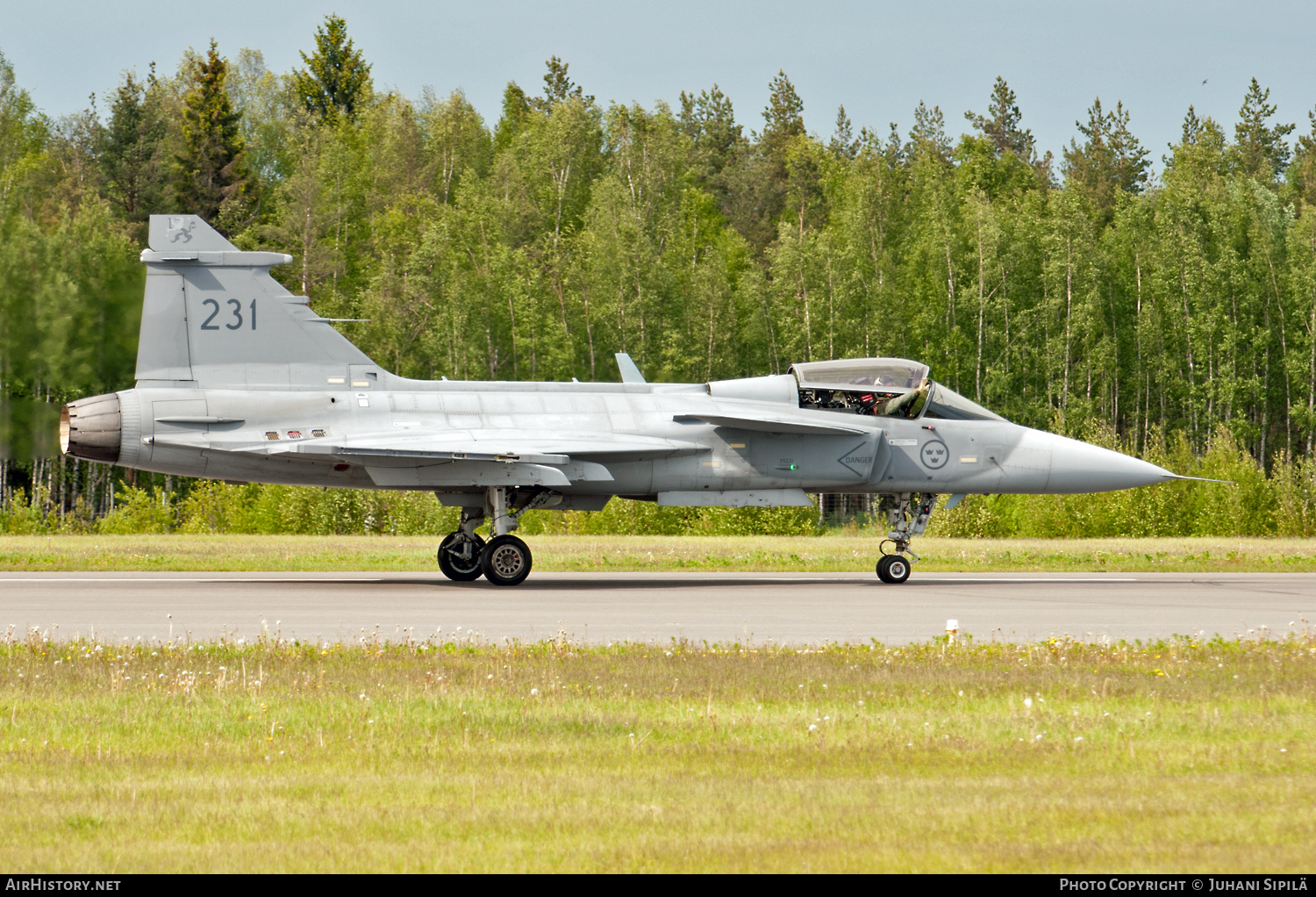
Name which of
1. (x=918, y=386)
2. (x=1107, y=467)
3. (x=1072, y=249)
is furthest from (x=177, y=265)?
(x=1072, y=249)

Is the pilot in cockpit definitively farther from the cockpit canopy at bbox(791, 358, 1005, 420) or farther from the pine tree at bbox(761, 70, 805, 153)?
the pine tree at bbox(761, 70, 805, 153)

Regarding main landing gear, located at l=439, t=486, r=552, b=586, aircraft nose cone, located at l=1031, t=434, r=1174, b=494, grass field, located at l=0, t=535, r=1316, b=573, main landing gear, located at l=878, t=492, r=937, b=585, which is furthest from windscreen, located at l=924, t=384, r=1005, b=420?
main landing gear, located at l=439, t=486, r=552, b=586

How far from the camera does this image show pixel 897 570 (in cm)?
2000

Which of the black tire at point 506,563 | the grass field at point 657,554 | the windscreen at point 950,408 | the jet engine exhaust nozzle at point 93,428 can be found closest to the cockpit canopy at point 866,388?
the windscreen at point 950,408

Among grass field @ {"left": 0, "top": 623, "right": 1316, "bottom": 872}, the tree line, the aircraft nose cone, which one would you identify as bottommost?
grass field @ {"left": 0, "top": 623, "right": 1316, "bottom": 872}

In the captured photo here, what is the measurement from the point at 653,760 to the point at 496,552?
12132mm

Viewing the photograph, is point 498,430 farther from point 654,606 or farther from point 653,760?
point 653,760

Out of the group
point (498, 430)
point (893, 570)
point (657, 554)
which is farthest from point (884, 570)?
point (657, 554)

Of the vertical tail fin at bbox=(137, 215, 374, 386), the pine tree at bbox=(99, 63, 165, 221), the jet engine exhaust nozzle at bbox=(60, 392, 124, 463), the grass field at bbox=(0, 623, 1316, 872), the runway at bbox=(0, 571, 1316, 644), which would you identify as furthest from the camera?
the pine tree at bbox=(99, 63, 165, 221)

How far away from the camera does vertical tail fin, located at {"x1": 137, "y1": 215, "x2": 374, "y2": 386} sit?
61.3 feet

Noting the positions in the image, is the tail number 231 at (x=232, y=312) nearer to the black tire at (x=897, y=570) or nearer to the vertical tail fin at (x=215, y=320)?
the vertical tail fin at (x=215, y=320)

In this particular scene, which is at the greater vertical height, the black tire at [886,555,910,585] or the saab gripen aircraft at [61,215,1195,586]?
the saab gripen aircraft at [61,215,1195,586]

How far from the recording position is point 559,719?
821 cm

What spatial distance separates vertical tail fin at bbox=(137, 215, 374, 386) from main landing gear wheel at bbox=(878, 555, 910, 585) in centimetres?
858
